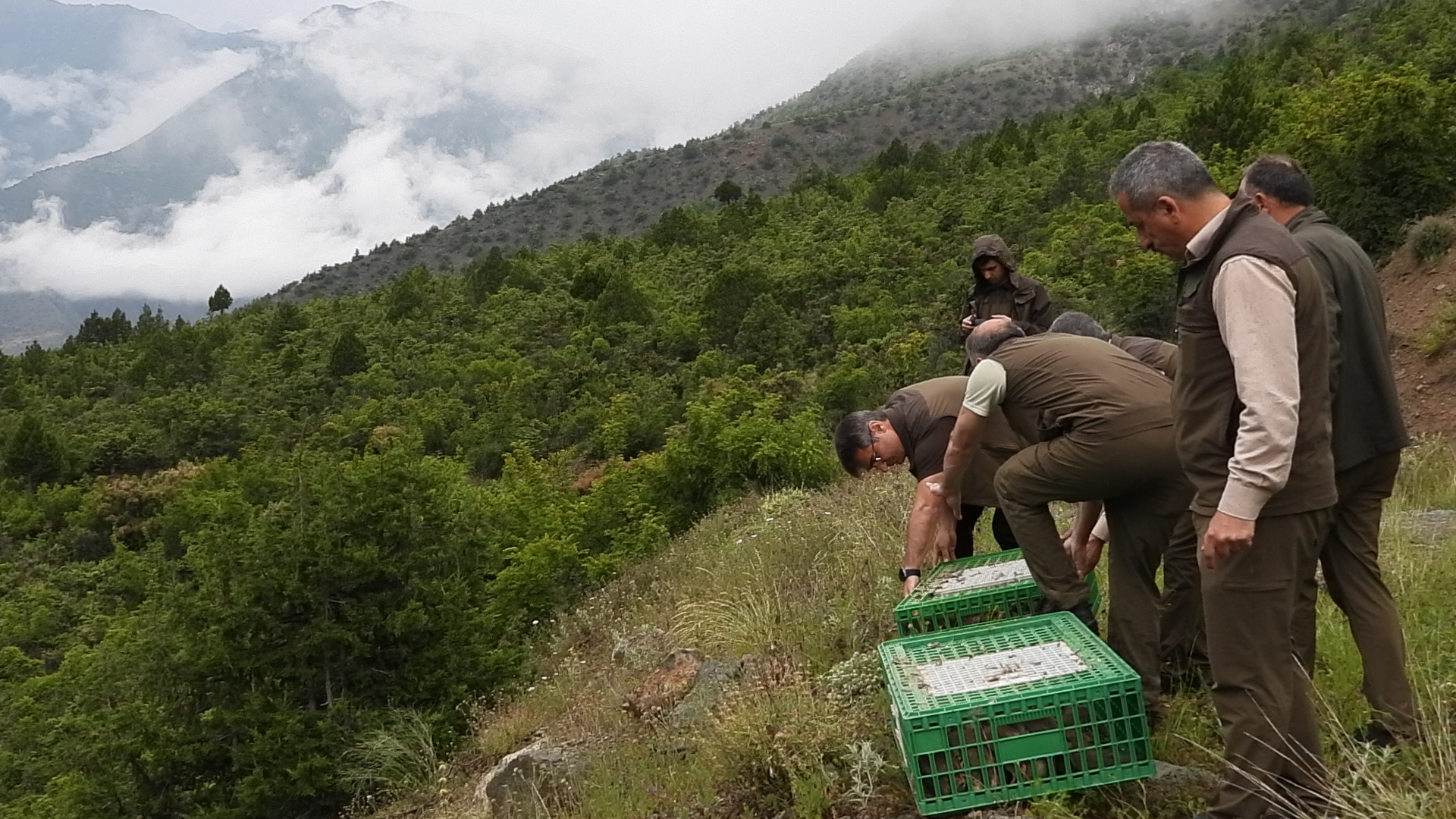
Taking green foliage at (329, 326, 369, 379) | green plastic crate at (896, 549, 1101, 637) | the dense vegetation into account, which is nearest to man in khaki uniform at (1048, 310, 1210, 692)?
green plastic crate at (896, 549, 1101, 637)

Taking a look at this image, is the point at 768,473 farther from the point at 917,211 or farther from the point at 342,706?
the point at 917,211

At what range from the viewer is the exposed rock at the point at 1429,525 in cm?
413

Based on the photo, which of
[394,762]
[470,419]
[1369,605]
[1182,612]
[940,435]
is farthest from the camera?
[470,419]

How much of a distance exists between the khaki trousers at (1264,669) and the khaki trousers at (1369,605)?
0.90 feet

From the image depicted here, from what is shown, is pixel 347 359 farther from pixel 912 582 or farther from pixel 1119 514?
pixel 1119 514

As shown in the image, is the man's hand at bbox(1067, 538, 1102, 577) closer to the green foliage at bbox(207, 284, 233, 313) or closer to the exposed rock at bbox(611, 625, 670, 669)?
the exposed rock at bbox(611, 625, 670, 669)

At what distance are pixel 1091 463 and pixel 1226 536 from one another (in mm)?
797

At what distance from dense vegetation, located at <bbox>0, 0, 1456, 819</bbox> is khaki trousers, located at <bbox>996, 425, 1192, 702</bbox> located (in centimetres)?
650

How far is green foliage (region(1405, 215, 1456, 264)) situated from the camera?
Answer: 9.85 m

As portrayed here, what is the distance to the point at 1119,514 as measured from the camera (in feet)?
9.46

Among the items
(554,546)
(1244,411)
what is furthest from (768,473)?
(1244,411)

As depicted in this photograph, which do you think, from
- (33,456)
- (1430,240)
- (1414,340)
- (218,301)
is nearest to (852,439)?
(1414,340)

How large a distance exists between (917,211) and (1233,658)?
26.1 metres

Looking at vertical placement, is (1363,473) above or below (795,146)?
below
